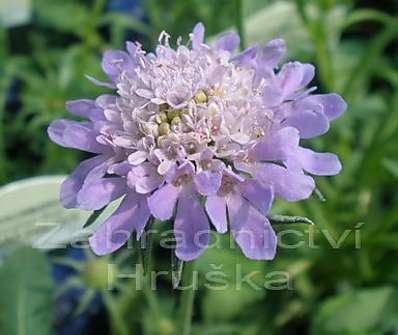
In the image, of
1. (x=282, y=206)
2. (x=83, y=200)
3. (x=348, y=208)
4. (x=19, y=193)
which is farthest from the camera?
(x=348, y=208)

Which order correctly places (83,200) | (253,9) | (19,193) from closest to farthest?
(83,200) < (19,193) < (253,9)

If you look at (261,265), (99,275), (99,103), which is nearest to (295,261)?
(261,265)

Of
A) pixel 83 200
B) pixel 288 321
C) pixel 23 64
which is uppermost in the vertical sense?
pixel 23 64

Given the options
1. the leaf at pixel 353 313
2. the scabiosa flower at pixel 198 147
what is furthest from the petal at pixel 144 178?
the leaf at pixel 353 313

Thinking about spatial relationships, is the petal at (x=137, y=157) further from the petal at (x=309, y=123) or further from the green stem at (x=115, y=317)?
the green stem at (x=115, y=317)

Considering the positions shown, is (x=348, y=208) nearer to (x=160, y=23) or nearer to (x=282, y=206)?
(x=282, y=206)

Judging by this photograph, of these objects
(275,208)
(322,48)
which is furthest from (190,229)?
(322,48)

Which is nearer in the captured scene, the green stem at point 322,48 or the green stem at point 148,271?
the green stem at point 148,271
